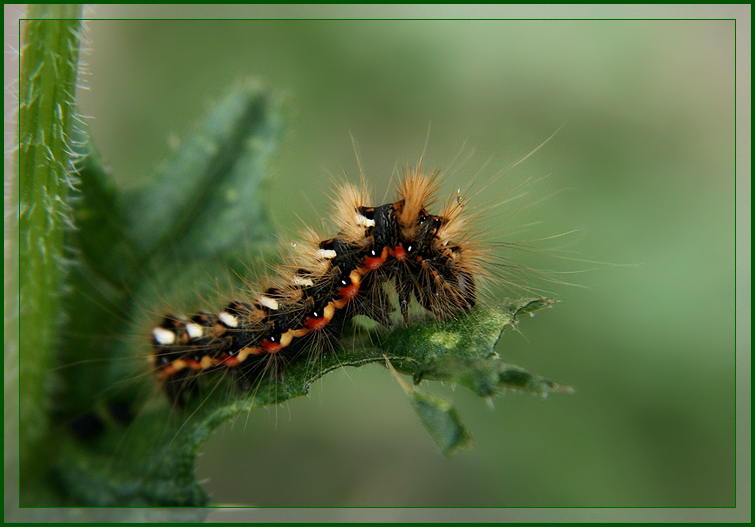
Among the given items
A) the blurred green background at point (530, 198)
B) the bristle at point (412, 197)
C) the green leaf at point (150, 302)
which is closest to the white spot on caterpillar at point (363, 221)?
the bristle at point (412, 197)

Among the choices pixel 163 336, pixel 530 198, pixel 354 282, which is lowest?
pixel 163 336

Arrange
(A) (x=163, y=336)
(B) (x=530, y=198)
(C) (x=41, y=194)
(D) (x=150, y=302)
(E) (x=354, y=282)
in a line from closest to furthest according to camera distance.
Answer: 1. (C) (x=41, y=194)
2. (E) (x=354, y=282)
3. (A) (x=163, y=336)
4. (D) (x=150, y=302)
5. (B) (x=530, y=198)

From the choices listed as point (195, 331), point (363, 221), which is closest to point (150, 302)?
point (195, 331)

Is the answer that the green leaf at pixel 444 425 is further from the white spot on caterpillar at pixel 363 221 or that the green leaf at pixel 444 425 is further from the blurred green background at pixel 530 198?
the blurred green background at pixel 530 198

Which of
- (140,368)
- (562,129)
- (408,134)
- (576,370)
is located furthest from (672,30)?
(140,368)

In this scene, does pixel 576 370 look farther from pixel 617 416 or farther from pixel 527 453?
pixel 527 453

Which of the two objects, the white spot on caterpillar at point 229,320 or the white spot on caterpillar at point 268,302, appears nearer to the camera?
the white spot on caterpillar at point 268,302

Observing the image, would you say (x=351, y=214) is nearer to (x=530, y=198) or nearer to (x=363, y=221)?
(x=363, y=221)

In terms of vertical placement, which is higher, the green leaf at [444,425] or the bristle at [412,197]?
the bristle at [412,197]
